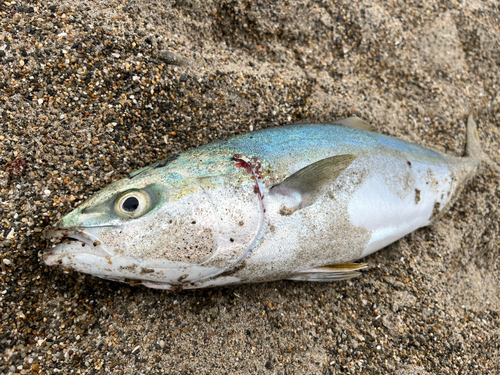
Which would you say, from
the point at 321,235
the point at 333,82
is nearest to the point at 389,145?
the point at 333,82

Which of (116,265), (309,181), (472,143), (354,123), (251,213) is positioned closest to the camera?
(116,265)

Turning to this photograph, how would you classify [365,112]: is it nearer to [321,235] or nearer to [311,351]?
[321,235]

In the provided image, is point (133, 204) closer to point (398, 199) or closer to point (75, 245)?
point (75, 245)

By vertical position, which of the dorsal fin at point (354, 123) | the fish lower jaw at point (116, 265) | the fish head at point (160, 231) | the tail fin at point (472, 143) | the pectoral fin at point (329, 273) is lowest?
the pectoral fin at point (329, 273)

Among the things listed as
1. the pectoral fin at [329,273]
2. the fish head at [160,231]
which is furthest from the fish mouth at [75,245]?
the pectoral fin at [329,273]

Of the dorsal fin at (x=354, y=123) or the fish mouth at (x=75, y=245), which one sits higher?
the dorsal fin at (x=354, y=123)

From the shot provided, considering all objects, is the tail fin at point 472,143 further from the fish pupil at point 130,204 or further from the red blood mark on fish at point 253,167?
the fish pupil at point 130,204

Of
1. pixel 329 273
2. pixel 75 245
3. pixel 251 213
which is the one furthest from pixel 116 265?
pixel 329 273
